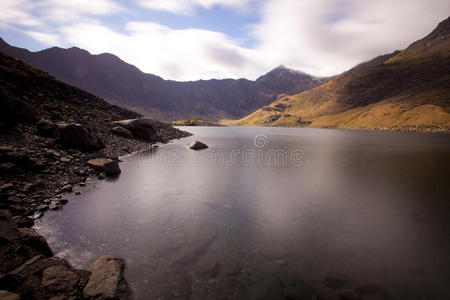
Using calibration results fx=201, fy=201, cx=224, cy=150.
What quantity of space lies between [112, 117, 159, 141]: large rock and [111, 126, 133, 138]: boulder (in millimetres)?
1399

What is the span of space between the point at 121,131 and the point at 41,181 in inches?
1007

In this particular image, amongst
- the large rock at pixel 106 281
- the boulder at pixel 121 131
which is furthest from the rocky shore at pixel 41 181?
the boulder at pixel 121 131

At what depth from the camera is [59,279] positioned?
19.9 ft

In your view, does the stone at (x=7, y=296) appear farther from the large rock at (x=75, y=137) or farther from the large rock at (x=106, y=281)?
the large rock at (x=75, y=137)

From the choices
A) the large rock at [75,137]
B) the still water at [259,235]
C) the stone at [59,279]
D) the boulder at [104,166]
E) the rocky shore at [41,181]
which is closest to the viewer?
the stone at [59,279]

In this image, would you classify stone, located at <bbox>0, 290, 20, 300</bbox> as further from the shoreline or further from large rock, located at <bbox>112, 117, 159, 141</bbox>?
large rock, located at <bbox>112, 117, 159, 141</bbox>

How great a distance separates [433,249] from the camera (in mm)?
9016

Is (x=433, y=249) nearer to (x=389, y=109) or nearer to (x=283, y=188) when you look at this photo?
(x=283, y=188)

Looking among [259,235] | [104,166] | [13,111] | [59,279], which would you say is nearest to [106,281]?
[59,279]

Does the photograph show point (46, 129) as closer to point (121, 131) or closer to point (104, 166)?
point (104, 166)

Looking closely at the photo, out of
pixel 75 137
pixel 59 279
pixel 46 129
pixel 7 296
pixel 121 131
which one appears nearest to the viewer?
pixel 7 296

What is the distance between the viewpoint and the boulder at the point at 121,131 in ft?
119

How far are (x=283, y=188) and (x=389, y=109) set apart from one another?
177 meters

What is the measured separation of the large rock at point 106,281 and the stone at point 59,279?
445 millimetres
